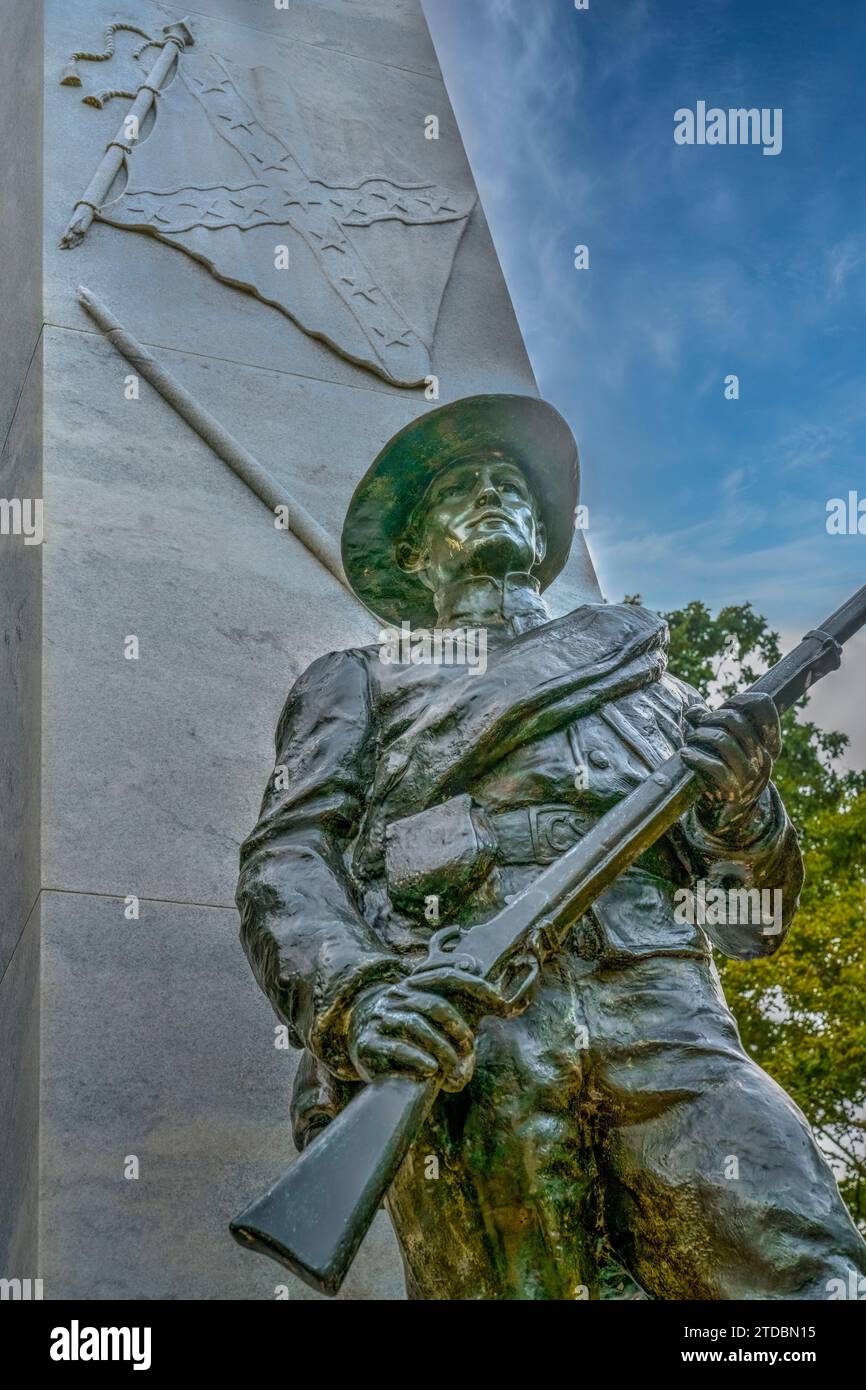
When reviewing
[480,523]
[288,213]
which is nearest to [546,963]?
[480,523]

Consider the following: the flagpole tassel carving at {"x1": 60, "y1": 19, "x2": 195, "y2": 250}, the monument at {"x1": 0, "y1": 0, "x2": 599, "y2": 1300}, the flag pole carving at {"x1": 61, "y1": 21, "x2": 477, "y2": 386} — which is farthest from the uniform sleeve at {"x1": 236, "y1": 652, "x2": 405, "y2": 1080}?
the flagpole tassel carving at {"x1": 60, "y1": 19, "x2": 195, "y2": 250}

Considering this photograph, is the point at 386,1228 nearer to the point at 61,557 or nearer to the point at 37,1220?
the point at 37,1220

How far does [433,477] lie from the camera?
627cm

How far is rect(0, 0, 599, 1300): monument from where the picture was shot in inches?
239

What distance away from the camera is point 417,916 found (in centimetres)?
511

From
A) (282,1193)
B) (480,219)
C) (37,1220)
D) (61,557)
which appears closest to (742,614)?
(480,219)

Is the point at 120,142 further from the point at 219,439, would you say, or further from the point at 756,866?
the point at 756,866

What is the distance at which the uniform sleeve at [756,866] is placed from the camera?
523 centimetres

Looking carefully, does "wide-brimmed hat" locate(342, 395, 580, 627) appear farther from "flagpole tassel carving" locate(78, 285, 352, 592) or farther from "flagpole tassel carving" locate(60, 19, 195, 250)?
"flagpole tassel carving" locate(60, 19, 195, 250)

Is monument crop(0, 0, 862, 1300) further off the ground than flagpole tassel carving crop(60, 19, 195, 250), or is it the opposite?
flagpole tassel carving crop(60, 19, 195, 250)

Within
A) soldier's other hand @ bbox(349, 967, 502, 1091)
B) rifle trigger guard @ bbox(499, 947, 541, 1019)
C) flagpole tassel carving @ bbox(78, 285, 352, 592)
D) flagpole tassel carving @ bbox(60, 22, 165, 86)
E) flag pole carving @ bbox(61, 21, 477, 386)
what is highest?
flagpole tassel carving @ bbox(60, 22, 165, 86)

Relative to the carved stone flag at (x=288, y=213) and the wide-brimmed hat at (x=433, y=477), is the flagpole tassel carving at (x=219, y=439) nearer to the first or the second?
the carved stone flag at (x=288, y=213)

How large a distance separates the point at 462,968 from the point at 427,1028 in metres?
0.18

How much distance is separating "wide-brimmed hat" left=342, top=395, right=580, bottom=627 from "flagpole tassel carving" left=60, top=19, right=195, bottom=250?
112 inches
